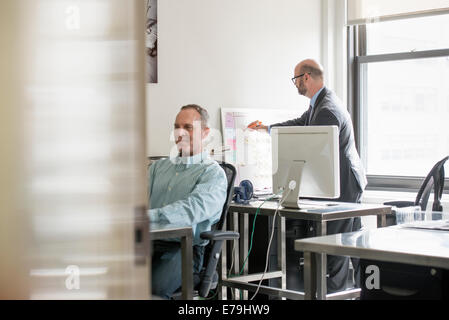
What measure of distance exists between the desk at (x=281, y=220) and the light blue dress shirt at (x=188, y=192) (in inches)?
17.1

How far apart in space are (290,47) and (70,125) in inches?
140

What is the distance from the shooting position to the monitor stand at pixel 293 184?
334 centimetres

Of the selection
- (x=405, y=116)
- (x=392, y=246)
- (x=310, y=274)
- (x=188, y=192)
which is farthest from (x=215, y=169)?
(x=405, y=116)

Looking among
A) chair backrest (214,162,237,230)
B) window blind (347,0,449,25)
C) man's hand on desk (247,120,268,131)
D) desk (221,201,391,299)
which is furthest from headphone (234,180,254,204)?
window blind (347,0,449,25)

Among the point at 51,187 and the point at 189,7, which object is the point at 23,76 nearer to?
the point at 51,187

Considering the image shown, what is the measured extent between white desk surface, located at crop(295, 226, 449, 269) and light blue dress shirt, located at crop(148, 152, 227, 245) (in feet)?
2.60

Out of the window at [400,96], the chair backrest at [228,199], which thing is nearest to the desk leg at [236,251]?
the chair backrest at [228,199]

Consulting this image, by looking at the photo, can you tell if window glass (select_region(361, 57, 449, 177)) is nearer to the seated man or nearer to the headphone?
the headphone

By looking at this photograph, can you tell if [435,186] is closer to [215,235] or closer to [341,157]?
[341,157]

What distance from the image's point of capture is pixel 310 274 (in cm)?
229

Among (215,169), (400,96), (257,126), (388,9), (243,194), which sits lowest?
(243,194)

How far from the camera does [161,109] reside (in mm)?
3979

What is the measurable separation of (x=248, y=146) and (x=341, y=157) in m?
0.72
